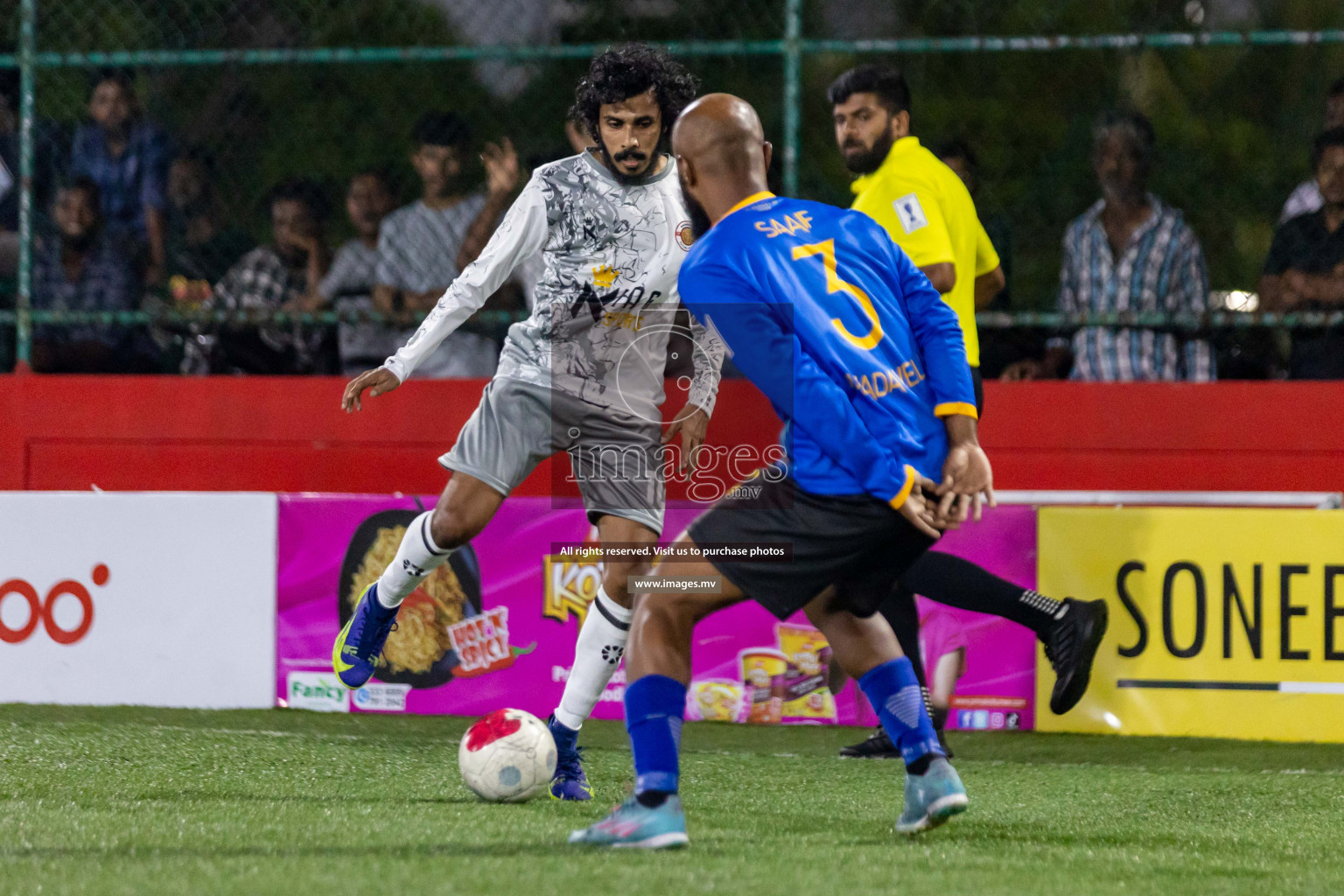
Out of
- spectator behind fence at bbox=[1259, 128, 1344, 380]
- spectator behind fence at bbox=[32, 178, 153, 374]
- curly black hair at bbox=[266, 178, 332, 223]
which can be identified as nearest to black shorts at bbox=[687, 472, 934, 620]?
spectator behind fence at bbox=[1259, 128, 1344, 380]

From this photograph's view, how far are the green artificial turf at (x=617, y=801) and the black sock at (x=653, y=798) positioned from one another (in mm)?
119

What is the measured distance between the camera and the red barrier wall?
658 cm

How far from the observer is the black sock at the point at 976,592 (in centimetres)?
517

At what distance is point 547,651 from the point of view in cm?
612

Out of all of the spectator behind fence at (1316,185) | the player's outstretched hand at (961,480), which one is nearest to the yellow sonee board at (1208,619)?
the spectator behind fence at (1316,185)

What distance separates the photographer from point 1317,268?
6434 millimetres

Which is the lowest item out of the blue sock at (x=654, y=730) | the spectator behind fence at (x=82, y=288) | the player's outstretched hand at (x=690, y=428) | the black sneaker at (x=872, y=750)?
the black sneaker at (x=872, y=750)

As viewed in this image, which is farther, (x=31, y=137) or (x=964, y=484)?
(x=31, y=137)

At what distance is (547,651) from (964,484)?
9.51 feet

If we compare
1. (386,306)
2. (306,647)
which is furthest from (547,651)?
(386,306)

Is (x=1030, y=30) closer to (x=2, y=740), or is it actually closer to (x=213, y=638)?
(x=213, y=638)

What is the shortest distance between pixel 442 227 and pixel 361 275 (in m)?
0.43

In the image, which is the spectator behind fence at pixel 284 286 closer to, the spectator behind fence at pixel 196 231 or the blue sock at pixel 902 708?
the spectator behind fence at pixel 196 231

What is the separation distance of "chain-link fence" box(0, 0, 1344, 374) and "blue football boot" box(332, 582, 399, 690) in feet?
7.63
